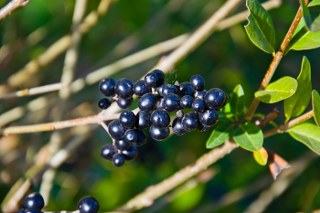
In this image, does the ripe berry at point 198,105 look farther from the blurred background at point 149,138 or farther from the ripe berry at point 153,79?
the blurred background at point 149,138

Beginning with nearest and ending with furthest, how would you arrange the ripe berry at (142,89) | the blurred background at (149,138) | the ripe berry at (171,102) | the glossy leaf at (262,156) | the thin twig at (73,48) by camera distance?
→ the ripe berry at (171,102) < the ripe berry at (142,89) < the glossy leaf at (262,156) < the thin twig at (73,48) < the blurred background at (149,138)

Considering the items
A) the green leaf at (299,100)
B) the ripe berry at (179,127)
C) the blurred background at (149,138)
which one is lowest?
the green leaf at (299,100)

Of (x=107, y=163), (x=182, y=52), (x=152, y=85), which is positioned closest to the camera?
(x=152, y=85)

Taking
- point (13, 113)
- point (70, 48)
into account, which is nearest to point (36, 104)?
A: point (13, 113)

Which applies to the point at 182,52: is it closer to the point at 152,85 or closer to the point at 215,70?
the point at 152,85

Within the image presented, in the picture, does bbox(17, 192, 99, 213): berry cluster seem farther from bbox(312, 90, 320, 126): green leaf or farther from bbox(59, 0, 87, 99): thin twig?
bbox(59, 0, 87, 99): thin twig

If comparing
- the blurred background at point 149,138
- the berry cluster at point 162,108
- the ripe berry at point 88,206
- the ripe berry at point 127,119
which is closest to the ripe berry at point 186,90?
the berry cluster at point 162,108

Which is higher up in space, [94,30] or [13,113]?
[94,30]
